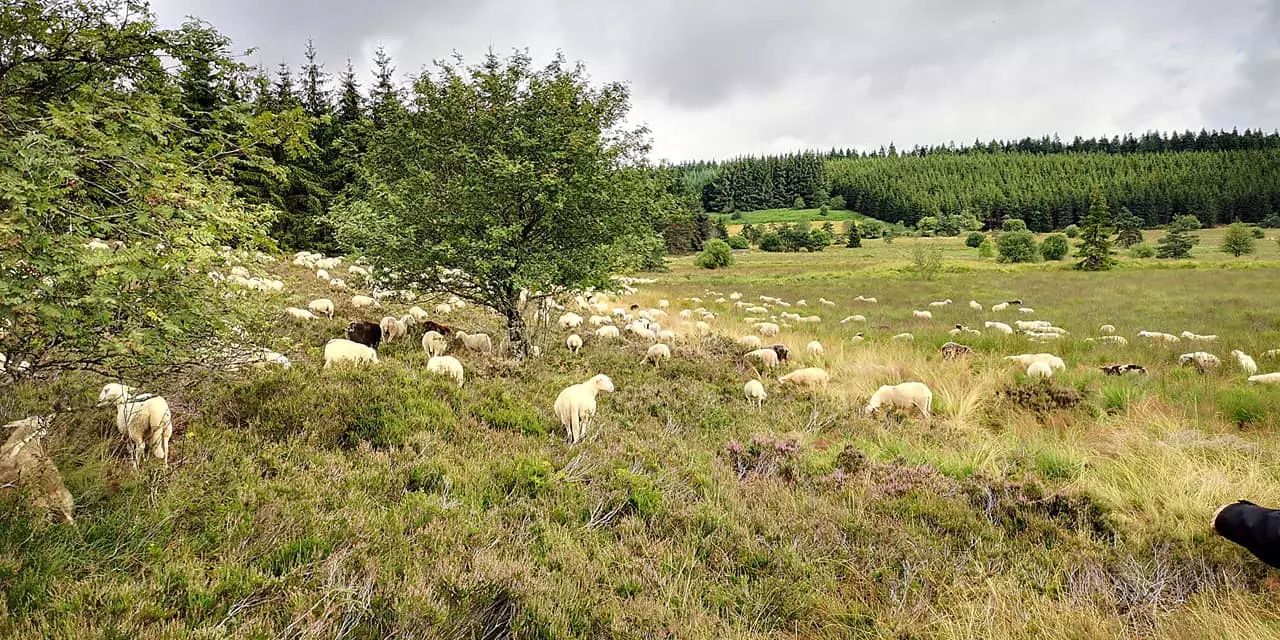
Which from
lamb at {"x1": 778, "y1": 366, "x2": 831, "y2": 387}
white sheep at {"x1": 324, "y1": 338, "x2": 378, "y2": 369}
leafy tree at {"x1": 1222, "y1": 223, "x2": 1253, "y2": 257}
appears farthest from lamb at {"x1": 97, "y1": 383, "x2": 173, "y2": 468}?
A: leafy tree at {"x1": 1222, "y1": 223, "x2": 1253, "y2": 257}

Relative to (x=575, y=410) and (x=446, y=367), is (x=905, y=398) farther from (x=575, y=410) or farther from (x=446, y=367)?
(x=446, y=367)

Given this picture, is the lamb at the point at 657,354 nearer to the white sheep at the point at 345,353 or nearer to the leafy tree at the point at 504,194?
the leafy tree at the point at 504,194

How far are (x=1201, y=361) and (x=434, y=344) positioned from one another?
49.5ft

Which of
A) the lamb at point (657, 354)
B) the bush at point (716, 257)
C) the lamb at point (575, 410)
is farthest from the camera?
the bush at point (716, 257)

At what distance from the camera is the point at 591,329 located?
14906 mm

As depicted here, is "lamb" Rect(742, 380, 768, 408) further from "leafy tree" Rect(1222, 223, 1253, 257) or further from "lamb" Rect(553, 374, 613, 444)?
"leafy tree" Rect(1222, 223, 1253, 257)

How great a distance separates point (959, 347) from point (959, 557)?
33.6 ft

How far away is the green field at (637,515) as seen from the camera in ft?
10.2

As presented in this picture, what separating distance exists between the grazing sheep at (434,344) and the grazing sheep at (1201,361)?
14.6 m

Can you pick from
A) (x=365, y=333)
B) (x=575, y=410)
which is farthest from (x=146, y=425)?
(x=365, y=333)

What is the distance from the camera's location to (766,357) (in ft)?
38.0

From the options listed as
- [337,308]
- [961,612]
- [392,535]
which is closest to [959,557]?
[961,612]

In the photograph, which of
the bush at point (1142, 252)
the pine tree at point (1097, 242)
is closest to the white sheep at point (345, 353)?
the pine tree at point (1097, 242)

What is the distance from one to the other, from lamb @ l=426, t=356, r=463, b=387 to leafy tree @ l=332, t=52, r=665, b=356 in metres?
1.72
